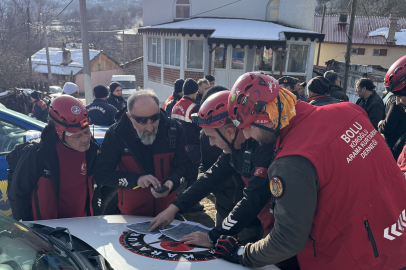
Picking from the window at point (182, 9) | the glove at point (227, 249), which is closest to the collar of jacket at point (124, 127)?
the glove at point (227, 249)

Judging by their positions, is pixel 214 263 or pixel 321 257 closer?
pixel 321 257

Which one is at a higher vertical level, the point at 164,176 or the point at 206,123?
the point at 206,123

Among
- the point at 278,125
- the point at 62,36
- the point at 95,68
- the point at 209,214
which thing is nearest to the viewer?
the point at 278,125

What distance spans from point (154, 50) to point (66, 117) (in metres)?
19.0

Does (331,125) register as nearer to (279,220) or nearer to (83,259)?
(279,220)

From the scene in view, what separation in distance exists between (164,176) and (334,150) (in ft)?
6.57

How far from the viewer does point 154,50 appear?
827 inches

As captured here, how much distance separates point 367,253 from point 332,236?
0.19m

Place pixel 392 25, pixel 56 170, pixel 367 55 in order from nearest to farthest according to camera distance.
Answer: pixel 56 170, pixel 392 25, pixel 367 55

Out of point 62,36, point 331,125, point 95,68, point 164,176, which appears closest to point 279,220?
point 331,125

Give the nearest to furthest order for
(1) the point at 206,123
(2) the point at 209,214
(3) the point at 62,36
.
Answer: (1) the point at 206,123 < (2) the point at 209,214 < (3) the point at 62,36

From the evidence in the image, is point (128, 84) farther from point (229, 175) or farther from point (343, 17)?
point (343, 17)

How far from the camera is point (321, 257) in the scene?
6.19ft

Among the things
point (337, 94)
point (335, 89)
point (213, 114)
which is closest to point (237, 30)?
point (335, 89)
